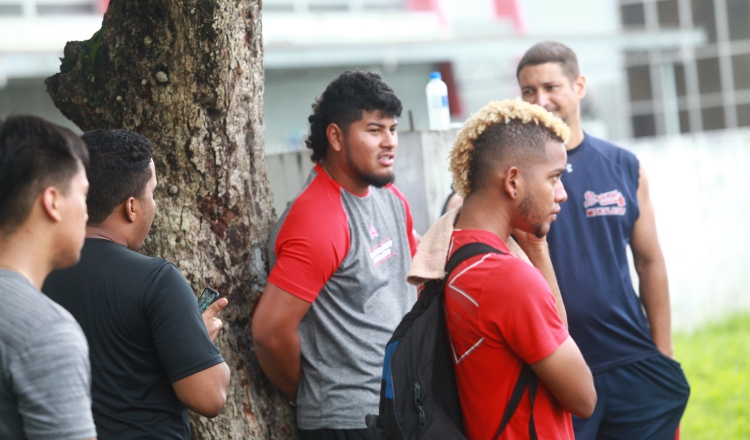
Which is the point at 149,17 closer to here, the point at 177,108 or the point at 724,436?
the point at 177,108

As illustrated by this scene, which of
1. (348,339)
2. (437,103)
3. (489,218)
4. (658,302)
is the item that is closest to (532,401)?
(489,218)

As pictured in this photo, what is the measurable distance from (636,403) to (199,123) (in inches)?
94.6

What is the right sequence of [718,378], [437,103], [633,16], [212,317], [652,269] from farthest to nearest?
[633,16]
[718,378]
[437,103]
[652,269]
[212,317]

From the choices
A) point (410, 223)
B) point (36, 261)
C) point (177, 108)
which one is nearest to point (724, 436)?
point (410, 223)

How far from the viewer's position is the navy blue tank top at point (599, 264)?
3879mm

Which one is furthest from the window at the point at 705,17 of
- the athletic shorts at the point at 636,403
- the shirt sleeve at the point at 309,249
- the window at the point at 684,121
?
the shirt sleeve at the point at 309,249

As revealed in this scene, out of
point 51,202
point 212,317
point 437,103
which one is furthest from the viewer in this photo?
point 437,103

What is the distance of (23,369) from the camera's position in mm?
1910

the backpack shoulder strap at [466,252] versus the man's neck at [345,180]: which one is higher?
the man's neck at [345,180]

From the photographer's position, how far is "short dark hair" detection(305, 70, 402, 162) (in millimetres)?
3918

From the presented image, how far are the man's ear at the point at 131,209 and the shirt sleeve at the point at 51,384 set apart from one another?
0.92 metres

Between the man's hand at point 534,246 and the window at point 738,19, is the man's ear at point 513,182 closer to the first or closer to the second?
the man's hand at point 534,246

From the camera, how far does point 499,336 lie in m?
2.51

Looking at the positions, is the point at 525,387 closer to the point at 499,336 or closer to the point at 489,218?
the point at 499,336
